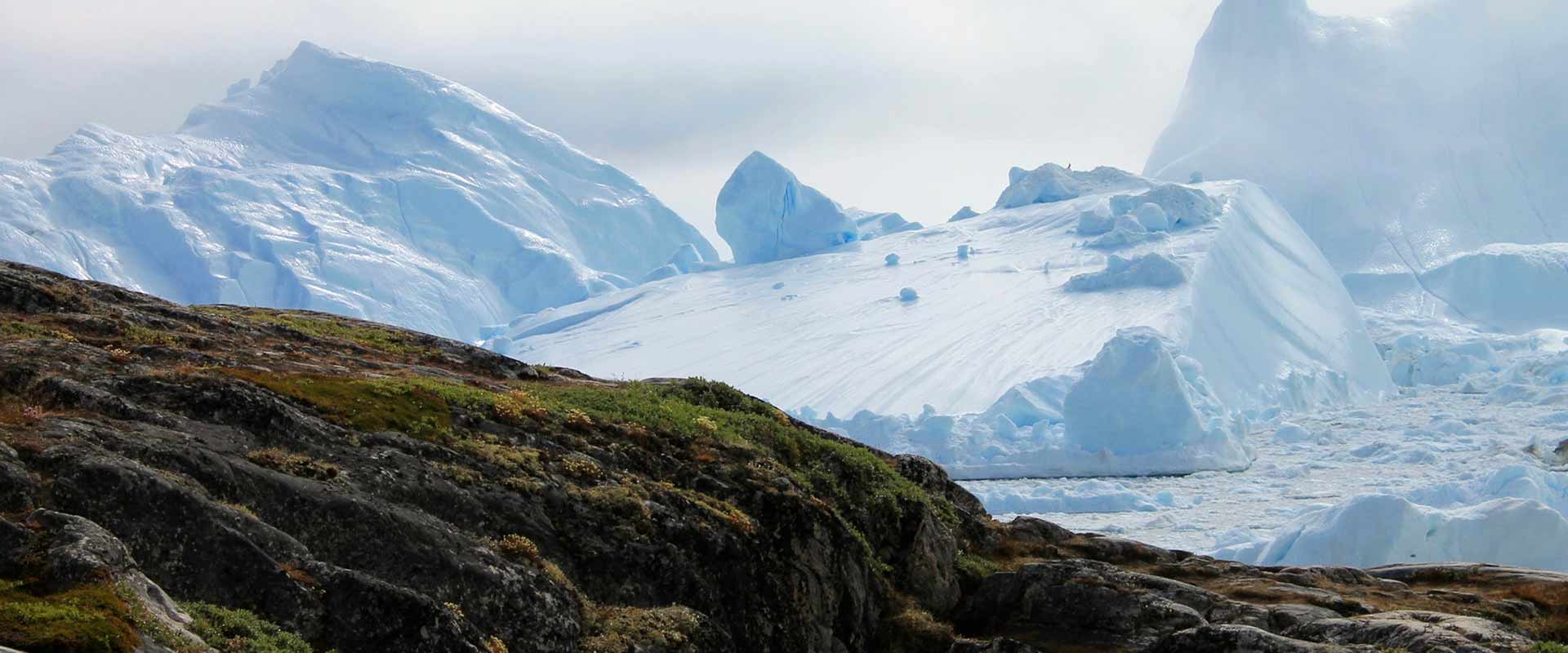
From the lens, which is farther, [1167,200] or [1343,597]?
[1167,200]

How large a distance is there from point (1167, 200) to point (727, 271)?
78.9 feet

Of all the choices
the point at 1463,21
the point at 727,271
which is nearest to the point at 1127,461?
the point at 727,271

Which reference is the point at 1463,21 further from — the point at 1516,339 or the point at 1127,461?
the point at 1127,461

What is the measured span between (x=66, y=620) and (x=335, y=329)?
10170 mm

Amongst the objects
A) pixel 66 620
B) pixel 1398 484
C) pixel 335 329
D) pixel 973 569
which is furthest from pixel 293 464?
pixel 1398 484

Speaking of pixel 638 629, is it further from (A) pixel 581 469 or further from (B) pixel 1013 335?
(B) pixel 1013 335

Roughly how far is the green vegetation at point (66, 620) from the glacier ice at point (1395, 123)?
7080 centimetres

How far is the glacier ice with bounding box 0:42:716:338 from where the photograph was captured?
6594 cm

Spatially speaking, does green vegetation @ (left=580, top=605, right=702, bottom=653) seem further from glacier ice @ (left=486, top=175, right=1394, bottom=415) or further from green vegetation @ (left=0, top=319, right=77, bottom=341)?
glacier ice @ (left=486, top=175, right=1394, bottom=415)

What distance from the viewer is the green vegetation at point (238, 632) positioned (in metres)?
9.10

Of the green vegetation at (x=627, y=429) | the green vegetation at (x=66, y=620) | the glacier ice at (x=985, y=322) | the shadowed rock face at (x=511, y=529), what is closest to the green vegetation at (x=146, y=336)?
the shadowed rock face at (x=511, y=529)

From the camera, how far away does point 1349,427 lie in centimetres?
4781

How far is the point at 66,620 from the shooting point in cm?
807

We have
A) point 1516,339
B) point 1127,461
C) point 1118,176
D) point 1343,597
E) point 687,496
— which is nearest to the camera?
point 687,496
